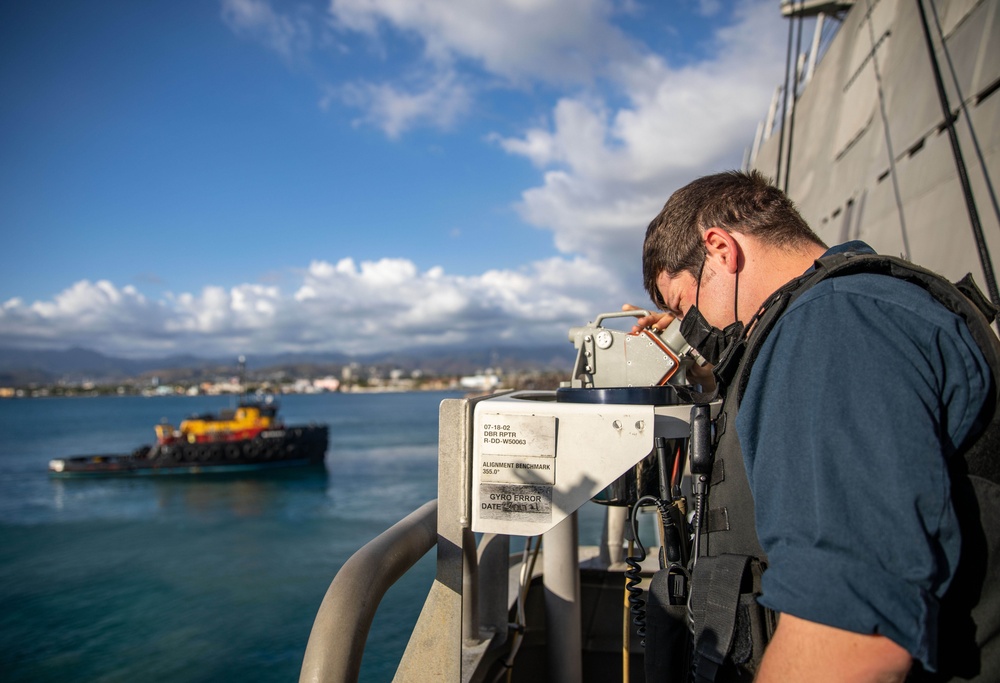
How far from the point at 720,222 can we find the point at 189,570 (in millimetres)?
24214

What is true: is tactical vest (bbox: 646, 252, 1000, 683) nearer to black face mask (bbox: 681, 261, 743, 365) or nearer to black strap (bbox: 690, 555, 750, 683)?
black strap (bbox: 690, 555, 750, 683)

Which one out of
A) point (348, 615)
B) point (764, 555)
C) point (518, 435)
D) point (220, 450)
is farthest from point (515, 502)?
point (220, 450)

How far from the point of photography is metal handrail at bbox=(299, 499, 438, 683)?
1388 mm

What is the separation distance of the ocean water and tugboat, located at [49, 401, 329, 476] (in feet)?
2.82

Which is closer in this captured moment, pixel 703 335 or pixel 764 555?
pixel 764 555

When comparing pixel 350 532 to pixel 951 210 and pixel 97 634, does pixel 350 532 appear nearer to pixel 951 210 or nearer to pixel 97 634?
pixel 97 634

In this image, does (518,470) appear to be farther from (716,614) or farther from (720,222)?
(720,222)

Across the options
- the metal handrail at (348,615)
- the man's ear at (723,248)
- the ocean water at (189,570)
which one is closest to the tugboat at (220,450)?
the ocean water at (189,570)

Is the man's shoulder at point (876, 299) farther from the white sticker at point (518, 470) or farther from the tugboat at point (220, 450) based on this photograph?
the tugboat at point (220, 450)

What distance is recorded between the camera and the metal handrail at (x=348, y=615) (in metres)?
1.39

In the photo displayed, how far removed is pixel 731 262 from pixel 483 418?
835 mm

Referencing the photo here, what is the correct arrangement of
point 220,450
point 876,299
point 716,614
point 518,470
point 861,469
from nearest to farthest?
point 861,469
point 876,299
point 716,614
point 518,470
point 220,450

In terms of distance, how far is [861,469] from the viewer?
100 centimetres

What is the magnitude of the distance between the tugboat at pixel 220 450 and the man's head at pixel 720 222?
41596 mm
